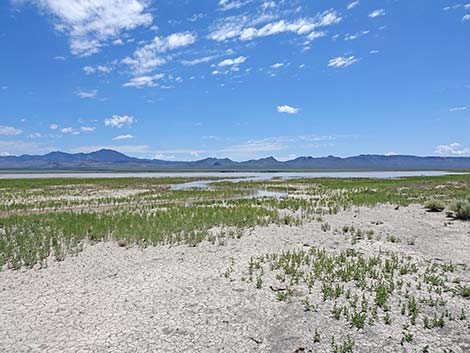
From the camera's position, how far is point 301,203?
2762 cm

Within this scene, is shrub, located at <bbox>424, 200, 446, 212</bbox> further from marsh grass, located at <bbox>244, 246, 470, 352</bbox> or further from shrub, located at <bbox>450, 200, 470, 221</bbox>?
marsh grass, located at <bbox>244, 246, 470, 352</bbox>

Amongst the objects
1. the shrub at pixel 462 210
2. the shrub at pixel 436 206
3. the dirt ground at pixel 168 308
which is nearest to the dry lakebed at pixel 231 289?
the dirt ground at pixel 168 308

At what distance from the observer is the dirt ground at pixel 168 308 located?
6660mm

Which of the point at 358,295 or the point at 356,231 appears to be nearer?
the point at 358,295

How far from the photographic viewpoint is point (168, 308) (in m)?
8.19

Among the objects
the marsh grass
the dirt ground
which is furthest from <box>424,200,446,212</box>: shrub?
the marsh grass

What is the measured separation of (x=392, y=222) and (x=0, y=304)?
18.4m

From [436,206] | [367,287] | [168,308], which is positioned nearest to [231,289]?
[168,308]

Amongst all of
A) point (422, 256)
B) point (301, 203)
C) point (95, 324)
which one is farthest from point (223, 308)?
point (301, 203)

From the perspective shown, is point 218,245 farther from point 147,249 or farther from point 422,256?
point 422,256

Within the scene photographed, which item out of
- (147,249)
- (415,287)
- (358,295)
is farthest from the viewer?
(147,249)

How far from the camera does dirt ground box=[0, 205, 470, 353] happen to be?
6660mm

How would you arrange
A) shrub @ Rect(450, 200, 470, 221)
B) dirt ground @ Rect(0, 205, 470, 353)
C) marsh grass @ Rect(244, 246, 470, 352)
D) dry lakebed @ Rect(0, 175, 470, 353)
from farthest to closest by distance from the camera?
1. shrub @ Rect(450, 200, 470, 221)
2. marsh grass @ Rect(244, 246, 470, 352)
3. dry lakebed @ Rect(0, 175, 470, 353)
4. dirt ground @ Rect(0, 205, 470, 353)

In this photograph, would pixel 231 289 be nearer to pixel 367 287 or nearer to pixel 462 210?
pixel 367 287
